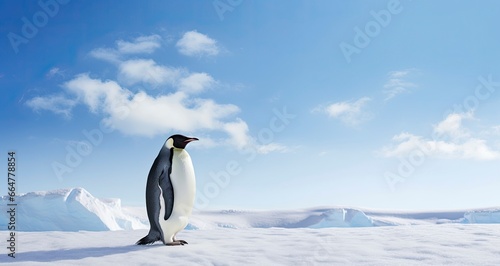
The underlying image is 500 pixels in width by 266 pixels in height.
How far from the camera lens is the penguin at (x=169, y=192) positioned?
15.3ft

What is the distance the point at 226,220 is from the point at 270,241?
91.9 ft

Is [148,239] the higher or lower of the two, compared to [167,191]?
lower

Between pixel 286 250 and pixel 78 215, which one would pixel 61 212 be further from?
pixel 286 250

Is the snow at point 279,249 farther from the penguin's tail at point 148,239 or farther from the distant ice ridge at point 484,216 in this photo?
the distant ice ridge at point 484,216

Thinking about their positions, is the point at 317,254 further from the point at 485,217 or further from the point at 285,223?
the point at 285,223

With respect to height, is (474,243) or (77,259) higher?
(474,243)

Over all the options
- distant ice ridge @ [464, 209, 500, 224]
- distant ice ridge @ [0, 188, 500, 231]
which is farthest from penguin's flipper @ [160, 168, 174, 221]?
distant ice ridge @ [464, 209, 500, 224]

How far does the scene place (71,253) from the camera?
4062 millimetres

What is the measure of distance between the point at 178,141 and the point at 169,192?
586 millimetres

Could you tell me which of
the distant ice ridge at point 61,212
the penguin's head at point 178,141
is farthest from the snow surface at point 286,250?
the distant ice ridge at point 61,212

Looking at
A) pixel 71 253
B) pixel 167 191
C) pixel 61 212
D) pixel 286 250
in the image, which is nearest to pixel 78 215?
pixel 61 212

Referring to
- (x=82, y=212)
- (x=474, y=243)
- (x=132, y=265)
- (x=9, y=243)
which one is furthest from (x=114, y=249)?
(x=82, y=212)

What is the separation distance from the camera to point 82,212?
20.3 meters

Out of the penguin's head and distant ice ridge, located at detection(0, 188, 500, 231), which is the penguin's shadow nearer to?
the penguin's head
